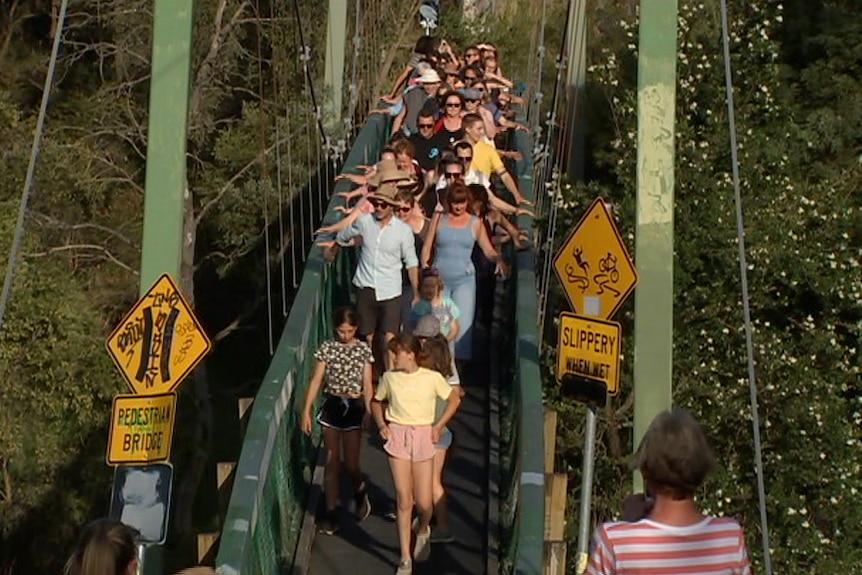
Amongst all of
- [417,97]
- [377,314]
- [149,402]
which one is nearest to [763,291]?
[417,97]

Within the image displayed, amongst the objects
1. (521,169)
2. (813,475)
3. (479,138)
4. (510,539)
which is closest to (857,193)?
(813,475)

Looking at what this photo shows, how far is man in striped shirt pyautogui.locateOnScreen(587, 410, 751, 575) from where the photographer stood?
468cm

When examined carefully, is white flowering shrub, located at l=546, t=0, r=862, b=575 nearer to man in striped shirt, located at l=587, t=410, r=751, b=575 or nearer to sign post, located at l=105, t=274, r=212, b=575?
sign post, located at l=105, t=274, r=212, b=575

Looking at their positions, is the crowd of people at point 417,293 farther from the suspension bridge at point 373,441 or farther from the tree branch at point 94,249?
the tree branch at point 94,249

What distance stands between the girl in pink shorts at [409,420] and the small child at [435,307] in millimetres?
2244

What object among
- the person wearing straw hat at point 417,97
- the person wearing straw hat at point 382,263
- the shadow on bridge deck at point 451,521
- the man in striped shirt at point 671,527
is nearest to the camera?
the man in striped shirt at point 671,527

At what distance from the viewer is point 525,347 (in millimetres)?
10844

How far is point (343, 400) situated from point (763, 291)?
13851 mm

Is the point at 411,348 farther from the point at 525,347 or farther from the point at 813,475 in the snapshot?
the point at 813,475

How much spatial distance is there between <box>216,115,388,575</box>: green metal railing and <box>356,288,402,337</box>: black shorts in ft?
0.94

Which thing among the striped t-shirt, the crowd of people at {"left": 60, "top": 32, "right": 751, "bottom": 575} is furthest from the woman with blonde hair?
the striped t-shirt

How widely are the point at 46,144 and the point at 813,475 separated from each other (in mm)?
14006

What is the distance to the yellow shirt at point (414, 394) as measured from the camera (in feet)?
29.7

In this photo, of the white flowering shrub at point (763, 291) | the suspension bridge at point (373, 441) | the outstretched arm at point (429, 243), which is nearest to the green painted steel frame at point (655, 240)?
the suspension bridge at point (373, 441)
